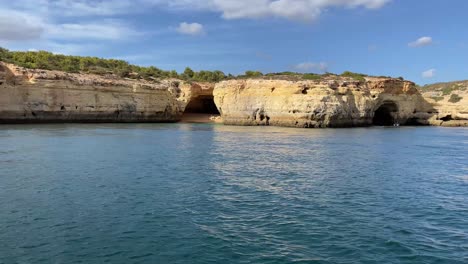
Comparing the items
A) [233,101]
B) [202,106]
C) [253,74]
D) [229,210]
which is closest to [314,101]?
[233,101]

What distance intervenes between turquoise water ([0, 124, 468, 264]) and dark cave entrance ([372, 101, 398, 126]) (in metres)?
39.0

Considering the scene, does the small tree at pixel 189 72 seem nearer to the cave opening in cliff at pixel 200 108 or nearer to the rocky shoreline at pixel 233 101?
the cave opening in cliff at pixel 200 108

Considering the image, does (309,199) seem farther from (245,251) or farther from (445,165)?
(445,165)

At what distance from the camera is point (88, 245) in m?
8.30

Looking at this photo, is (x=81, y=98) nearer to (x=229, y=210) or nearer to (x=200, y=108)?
(x=200, y=108)

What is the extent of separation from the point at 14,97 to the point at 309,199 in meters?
41.7

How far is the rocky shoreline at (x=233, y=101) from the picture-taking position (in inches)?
1815

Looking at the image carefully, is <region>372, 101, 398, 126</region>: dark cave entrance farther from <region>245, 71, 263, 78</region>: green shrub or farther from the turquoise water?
the turquoise water

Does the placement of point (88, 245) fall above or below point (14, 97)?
below

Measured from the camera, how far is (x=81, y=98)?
5003 cm

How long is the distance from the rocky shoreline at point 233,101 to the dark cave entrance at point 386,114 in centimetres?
15

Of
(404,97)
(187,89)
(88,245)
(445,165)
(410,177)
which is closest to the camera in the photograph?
(88,245)

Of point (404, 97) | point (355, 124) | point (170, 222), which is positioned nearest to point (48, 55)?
point (355, 124)

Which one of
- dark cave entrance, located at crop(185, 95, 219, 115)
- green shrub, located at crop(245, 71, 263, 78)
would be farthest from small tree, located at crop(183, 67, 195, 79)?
green shrub, located at crop(245, 71, 263, 78)
